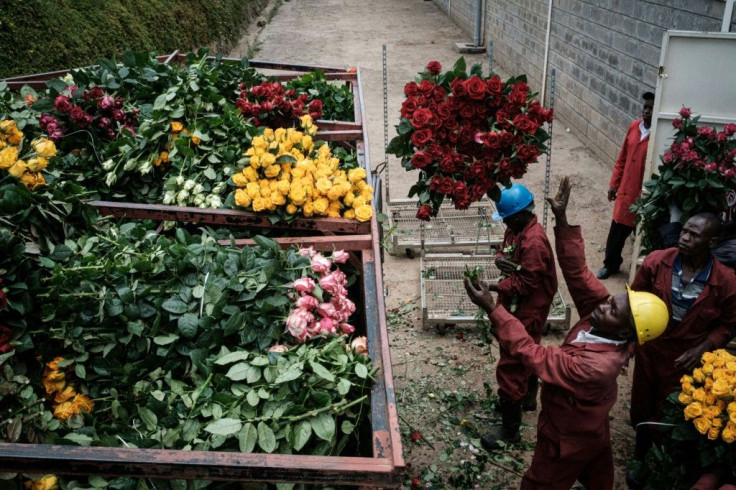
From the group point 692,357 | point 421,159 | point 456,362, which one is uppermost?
point 421,159

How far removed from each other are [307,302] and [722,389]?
1943mm

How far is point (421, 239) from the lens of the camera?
19.6 feet

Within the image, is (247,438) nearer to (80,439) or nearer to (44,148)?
(80,439)

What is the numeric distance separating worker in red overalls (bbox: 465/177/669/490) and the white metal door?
233cm

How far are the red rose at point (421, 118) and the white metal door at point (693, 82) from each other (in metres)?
2.82

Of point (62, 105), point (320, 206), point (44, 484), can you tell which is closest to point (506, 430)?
point (320, 206)

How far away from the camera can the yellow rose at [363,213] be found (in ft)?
10.9

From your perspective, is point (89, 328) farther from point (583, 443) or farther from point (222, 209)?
point (583, 443)

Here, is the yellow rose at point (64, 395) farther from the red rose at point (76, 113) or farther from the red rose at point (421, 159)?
the red rose at point (76, 113)

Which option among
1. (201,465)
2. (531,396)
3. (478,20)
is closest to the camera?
(201,465)

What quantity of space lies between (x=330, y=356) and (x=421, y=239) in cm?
375

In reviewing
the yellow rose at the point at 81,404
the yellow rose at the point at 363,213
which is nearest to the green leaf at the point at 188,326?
the yellow rose at the point at 81,404

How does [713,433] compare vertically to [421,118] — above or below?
below

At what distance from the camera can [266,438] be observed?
2.03 m
